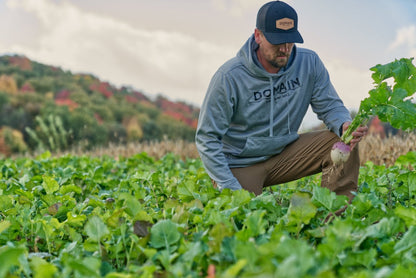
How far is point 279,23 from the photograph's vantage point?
3.71 metres

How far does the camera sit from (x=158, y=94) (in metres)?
27.9

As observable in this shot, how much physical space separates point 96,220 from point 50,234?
411 mm

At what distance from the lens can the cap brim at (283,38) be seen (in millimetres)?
3674

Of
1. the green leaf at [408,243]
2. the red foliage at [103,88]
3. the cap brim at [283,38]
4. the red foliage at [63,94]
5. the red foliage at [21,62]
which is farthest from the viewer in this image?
the red foliage at [21,62]

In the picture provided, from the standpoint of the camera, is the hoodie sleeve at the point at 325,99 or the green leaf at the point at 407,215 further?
the hoodie sleeve at the point at 325,99

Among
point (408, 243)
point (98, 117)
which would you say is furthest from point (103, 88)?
point (408, 243)

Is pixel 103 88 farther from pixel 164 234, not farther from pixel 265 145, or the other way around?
pixel 164 234

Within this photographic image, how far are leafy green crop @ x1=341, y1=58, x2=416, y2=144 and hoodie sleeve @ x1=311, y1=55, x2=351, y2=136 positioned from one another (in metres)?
0.58

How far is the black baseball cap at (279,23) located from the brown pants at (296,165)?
2.96 feet

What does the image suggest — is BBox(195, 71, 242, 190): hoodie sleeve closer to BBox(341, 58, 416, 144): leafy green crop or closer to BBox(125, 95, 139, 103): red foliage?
BBox(341, 58, 416, 144): leafy green crop

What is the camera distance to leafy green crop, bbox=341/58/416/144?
10.8 feet

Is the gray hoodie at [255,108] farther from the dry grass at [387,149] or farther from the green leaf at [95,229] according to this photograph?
the dry grass at [387,149]

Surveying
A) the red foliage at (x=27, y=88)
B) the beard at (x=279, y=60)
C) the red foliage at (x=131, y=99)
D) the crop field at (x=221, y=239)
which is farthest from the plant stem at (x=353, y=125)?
the red foliage at (x=131, y=99)

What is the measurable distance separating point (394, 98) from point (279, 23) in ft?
3.30
